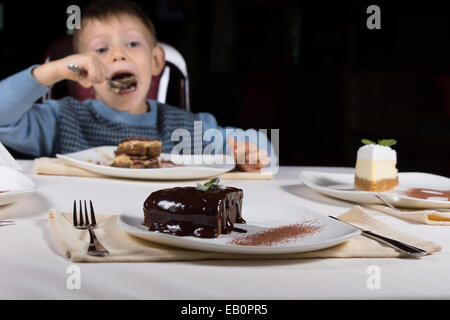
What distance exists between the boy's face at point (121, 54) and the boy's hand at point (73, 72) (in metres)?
0.47

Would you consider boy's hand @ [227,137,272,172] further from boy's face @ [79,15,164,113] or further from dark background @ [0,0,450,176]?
dark background @ [0,0,450,176]

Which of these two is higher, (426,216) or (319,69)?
(319,69)

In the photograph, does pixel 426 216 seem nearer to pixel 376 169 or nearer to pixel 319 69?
pixel 376 169

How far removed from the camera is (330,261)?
71 cm

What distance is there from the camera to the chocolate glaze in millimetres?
793

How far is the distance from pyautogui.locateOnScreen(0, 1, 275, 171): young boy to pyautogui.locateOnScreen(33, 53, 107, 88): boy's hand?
49mm

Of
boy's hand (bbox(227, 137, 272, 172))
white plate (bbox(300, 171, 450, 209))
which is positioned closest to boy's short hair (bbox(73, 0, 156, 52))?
boy's hand (bbox(227, 137, 272, 172))

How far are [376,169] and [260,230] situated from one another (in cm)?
48

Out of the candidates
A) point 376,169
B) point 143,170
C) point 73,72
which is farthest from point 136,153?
point 376,169

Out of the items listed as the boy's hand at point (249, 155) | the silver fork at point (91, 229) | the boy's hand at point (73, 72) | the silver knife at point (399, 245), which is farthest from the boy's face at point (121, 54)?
the silver knife at point (399, 245)

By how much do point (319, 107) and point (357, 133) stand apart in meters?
0.49

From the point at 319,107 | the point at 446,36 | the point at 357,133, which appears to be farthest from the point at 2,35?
the point at 446,36

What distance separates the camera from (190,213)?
0.79m

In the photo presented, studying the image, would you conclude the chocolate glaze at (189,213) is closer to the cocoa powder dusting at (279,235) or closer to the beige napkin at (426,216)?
the cocoa powder dusting at (279,235)
